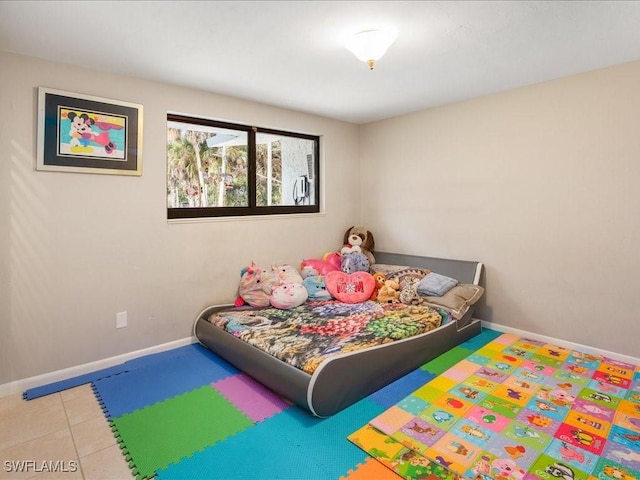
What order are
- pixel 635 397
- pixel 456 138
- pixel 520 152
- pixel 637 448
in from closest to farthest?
A: pixel 637 448 < pixel 635 397 < pixel 520 152 < pixel 456 138

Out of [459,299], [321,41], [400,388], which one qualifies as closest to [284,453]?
[400,388]

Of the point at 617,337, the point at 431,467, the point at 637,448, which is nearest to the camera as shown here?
the point at 431,467

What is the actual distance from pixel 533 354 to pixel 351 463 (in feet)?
6.85

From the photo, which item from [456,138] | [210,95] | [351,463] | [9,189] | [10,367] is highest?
[210,95]

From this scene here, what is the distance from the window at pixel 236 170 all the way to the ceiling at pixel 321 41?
49cm

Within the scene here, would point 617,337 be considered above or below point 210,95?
below

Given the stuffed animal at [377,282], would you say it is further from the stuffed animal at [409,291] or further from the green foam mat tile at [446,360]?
the green foam mat tile at [446,360]

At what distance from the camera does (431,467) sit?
1.72 m

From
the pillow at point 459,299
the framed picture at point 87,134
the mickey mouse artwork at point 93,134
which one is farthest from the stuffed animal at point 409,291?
the mickey mouse artwork at point 93,134

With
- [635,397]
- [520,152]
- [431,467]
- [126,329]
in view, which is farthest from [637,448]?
[126,329]

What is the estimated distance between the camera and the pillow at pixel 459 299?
3.30 meters

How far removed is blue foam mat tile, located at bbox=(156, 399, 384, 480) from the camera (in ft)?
5.62

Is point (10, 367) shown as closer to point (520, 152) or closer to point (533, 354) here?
point (533, 354)

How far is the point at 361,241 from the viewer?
4.49 m
